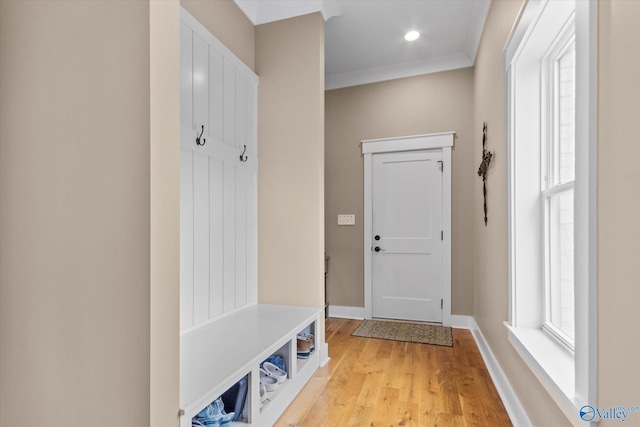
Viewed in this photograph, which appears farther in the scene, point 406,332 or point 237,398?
point 406,332

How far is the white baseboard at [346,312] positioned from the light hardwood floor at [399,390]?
818 millimetres

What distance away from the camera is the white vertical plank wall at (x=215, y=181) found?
1933 mm

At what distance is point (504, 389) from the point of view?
1958 mm

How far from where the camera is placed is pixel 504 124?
1.99m

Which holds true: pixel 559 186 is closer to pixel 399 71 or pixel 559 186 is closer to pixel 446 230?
pixel 446 230

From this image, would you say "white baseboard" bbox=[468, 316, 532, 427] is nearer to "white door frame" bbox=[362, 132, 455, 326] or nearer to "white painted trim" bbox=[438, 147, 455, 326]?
"white painted trim" bbox=[438, 147, 455, 326]

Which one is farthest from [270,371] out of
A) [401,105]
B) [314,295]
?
[401,105]

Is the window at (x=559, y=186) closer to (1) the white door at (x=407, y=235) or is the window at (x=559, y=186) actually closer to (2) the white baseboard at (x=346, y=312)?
(1) the white door at (x=407, y=235)

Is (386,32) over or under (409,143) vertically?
over

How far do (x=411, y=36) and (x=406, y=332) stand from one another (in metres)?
2.82

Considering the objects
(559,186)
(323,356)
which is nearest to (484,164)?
(559,186)

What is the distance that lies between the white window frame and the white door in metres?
1.72

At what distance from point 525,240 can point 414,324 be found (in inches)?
80.0

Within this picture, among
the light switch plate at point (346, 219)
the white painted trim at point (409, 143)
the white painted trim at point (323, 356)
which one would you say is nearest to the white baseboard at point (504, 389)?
the white painted trim at point (323, 356)
